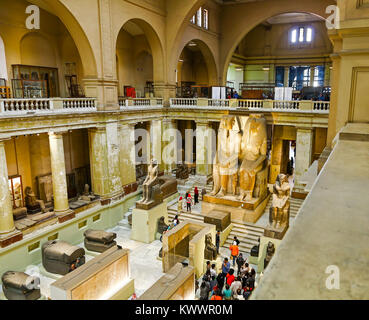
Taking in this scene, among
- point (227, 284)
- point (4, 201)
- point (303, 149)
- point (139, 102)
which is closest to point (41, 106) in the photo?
point (4, 201)

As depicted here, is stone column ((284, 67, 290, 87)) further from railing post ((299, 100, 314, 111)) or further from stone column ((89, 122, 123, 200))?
stone column ((89, 122, 123, 200))

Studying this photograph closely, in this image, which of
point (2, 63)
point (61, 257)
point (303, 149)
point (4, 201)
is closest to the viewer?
point (61, 257)

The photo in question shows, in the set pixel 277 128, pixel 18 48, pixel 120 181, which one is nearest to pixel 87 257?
pixel 120 181

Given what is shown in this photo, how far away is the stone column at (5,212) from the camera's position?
10.8 metres

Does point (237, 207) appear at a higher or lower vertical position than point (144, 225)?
higher

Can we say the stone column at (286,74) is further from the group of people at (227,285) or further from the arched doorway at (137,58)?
the group of people at (227,285)

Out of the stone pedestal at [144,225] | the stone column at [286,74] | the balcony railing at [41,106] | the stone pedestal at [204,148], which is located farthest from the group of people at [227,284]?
the stone column at [286,74]

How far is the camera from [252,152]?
14.8 meters

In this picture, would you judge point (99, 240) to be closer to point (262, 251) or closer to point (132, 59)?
point (262, 251)

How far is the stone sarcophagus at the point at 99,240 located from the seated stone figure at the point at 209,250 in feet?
12.2

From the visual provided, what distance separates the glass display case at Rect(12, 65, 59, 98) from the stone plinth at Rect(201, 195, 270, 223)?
908 centimetres

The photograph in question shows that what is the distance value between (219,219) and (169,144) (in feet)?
25.6

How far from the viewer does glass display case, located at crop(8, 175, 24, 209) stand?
45.2 feet

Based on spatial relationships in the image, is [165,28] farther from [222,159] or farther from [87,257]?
[87,257]
